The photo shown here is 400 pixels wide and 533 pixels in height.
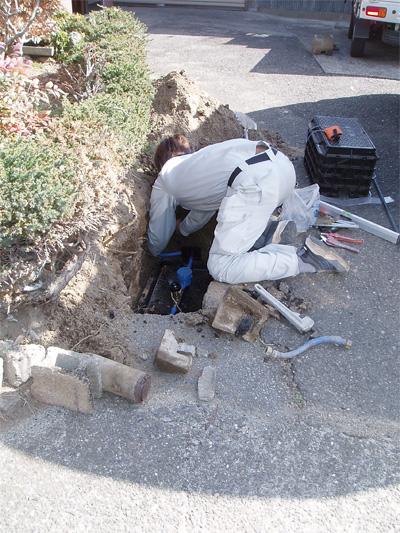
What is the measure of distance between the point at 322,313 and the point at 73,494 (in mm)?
2212

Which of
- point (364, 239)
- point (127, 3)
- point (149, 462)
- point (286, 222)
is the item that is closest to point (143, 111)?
point (286, 222)

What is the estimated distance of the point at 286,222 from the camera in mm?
4469

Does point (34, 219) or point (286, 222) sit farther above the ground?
point (34, 219)

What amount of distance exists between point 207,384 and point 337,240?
2244 millimetres

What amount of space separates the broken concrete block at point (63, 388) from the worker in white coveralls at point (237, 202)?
1.50 m

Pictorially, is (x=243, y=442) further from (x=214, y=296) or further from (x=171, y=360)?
(x=214, y=296)

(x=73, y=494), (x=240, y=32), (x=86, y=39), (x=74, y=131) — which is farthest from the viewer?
(x=240, y=32)

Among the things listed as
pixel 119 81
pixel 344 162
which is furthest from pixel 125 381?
pixel 119 81

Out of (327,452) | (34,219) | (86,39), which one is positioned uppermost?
(86,39)

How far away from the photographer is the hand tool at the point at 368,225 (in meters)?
4.70

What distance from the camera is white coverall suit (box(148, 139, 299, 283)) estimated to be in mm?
3891

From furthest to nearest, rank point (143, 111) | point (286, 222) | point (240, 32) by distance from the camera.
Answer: point (240, 32), point (143, 111), point (286, 222)

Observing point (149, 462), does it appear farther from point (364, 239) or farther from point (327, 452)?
→ point (364, 239)

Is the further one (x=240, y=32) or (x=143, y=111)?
(x=240, y=32)
